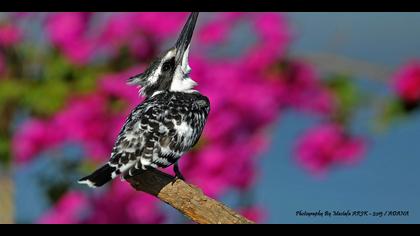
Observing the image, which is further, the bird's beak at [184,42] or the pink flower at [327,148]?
the pink flower at [327,148]

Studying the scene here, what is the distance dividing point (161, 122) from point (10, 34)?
2.87 m

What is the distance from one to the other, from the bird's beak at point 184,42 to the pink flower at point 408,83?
254 cm

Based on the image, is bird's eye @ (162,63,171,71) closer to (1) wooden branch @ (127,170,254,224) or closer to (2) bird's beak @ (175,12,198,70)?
(2) bird's beak @ (175,12,198,70)

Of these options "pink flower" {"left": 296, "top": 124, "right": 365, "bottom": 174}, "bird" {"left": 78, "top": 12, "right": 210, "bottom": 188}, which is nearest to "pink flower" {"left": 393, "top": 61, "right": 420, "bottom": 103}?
"pink flower" {"left": 296, "top": 124, "right": 365, "bottom": 174}

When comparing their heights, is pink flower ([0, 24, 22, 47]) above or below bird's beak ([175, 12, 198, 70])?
above

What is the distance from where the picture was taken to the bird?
2848 millimetres

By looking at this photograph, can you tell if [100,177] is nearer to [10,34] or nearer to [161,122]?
[161,122]

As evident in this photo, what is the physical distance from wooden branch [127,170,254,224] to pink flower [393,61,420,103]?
2968mm

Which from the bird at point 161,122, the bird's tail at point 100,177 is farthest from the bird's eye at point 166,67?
the bird's tail at point 100,177

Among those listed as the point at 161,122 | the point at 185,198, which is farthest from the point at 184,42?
the point at 185,198

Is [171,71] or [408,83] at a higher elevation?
[408,83]

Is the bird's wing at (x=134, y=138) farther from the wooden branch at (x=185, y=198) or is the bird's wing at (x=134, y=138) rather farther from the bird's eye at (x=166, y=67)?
the bird's eye at (x=166, y=67)

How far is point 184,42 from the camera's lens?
10.7ft

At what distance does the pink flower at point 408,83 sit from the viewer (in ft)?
17.9
